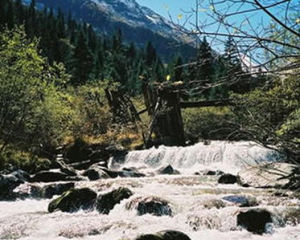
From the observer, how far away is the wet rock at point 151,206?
10148 millimetres

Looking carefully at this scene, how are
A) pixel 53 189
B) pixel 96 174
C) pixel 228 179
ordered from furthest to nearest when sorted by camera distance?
pixel 96 174 < pixel 53 189 < pixel 228 179

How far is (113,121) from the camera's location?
30656mm

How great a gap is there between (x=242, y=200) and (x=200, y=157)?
444 inches

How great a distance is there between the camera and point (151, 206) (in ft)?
33.9

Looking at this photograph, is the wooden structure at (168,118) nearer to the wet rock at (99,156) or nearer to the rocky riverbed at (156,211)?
the wet rock at (99,156)

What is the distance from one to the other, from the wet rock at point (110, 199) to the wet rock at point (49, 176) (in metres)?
5.68

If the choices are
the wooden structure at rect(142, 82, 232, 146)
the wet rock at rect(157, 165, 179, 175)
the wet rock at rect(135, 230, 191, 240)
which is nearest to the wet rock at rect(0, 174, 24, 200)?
the wet rock at rect(157, 165, 179, 175)

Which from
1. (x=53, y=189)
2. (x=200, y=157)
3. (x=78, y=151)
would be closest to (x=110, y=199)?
(x=53, y=189)

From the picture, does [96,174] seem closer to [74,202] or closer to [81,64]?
[74,202]

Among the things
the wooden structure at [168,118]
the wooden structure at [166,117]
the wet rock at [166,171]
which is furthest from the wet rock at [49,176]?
the wooden structure at [168,118]

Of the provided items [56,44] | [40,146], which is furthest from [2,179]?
[56,44]

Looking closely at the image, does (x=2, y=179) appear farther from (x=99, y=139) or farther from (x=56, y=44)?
(x=56, y=44)

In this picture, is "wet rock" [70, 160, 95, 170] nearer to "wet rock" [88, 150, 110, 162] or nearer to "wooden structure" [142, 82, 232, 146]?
"wet rock" [88, 150, 110, 162]

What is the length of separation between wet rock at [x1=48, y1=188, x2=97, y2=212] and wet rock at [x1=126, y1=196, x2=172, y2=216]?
4.50 feet
